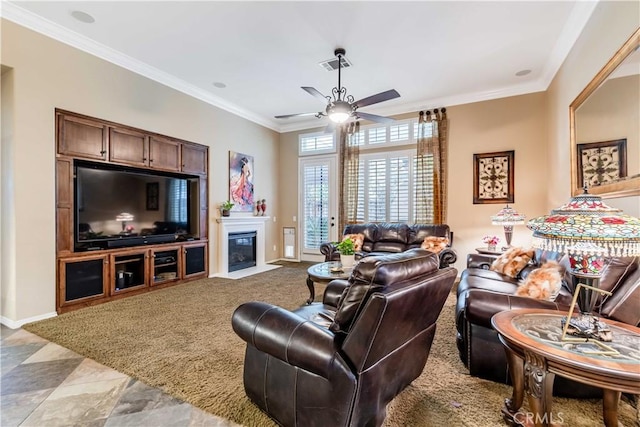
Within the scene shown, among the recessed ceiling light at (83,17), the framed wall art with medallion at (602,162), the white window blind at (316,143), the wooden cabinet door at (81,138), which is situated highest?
the recessed ceiling light at (83,17)

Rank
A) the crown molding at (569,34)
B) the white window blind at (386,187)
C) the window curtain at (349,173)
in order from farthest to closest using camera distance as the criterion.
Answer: the window curtain at (349,173) < the white window blind at (386,187) < the crown molding at (569,34)

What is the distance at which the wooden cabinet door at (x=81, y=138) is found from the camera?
11.6ft

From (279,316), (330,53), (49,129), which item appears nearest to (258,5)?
(330,53)

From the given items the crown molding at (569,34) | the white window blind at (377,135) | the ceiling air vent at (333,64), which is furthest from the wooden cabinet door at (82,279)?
the crown molding at (569,34)

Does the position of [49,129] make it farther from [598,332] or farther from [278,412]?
[598,332]

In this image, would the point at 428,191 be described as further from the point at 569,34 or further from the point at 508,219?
the point at 569,34

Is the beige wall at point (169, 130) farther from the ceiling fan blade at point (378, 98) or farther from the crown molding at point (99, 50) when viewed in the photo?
the ceiling fan blade at point (378, 98)

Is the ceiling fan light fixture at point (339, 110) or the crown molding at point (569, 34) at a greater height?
the crown molding at point (569, 34)

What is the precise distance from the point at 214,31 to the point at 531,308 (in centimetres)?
419

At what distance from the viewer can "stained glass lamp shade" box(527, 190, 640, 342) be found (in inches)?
50.7

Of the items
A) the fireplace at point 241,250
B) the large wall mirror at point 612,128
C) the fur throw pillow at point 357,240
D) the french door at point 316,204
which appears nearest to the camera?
the large wall mirror at point 612,128

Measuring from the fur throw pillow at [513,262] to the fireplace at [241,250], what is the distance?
4.55 m

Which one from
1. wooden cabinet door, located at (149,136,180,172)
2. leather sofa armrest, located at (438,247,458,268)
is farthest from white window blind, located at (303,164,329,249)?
wooden cabinet door, located at (149,136,180,172)

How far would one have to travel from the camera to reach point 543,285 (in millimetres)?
2260
